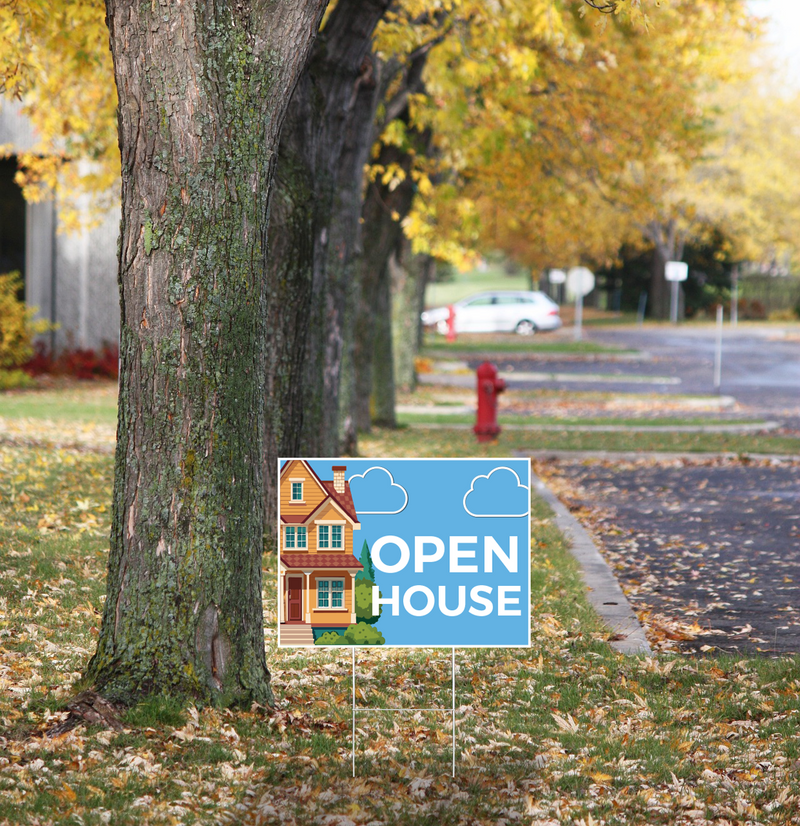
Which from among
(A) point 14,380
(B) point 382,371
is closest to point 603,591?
(B) point 382,371

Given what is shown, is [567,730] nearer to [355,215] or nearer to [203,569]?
[203,569]

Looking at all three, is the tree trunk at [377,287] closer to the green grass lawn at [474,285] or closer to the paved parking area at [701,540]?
the paved parking area at [701,540]

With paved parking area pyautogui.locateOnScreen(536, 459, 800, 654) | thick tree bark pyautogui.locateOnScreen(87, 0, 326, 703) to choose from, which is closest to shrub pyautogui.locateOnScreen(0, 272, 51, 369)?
paved parking area pyautogui.locateOnScreen(536, 459, 800, 654)

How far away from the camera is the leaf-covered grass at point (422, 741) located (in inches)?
162

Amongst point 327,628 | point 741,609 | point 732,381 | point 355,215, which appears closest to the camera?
point 327,628

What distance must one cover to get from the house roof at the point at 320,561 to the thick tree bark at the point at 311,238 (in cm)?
368

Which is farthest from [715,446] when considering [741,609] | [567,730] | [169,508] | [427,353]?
[427,353]

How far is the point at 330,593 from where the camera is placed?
443 cm

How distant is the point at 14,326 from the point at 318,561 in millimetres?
16846

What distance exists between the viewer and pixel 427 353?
1423 inches

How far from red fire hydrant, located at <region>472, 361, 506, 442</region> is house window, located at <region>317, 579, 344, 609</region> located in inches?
441

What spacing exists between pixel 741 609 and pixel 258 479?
3.89 m

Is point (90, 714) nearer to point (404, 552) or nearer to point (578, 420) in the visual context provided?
point (404, 552)

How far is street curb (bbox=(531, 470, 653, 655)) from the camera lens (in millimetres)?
6516
